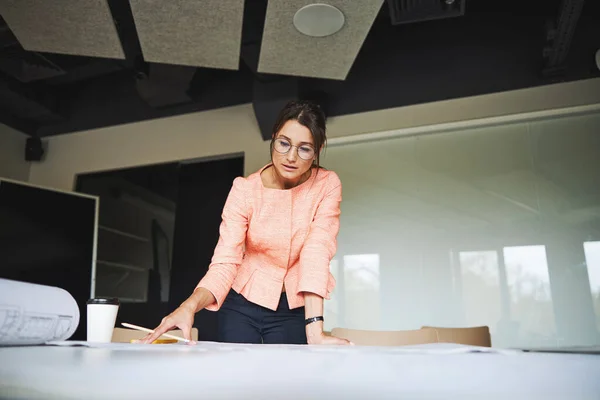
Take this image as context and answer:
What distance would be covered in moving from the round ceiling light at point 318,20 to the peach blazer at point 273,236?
1.38 metres

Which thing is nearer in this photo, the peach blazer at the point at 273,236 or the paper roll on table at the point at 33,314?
the paper roll on table at the point at 33,314

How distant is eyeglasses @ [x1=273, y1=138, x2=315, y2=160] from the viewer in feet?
5.08

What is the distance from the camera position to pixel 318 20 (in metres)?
2.70

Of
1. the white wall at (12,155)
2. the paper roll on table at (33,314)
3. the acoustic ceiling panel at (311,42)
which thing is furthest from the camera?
the white wall at (12,155)

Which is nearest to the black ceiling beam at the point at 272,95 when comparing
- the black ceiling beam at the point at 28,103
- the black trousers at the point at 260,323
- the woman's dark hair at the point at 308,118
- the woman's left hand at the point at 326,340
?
the woman's dark hair at the point at 308,118

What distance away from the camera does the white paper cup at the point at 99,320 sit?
3.70 ft

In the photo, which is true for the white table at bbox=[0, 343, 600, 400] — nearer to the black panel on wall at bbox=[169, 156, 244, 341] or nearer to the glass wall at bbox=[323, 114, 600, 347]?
the glass wall at bbox=[323, 114, 600, 347]

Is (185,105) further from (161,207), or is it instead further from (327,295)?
(327,295)

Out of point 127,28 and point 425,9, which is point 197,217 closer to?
point 127,28

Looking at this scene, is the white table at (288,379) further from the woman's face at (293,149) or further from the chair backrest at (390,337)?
the chair backrest at (390,337)

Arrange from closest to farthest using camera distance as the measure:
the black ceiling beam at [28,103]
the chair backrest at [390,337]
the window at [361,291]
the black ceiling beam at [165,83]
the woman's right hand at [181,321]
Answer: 1. the woman's right hand at [181,321]
2. the chair backrest at [390,337]
3. the window at [361,291]
4. the black ceiling beam at [165,83]
5. the black ceiling beam at [28,103]

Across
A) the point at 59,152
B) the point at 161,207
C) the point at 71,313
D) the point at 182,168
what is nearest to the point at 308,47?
the point at 182,168

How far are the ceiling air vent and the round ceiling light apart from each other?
0.48 meters

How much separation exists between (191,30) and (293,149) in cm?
170
